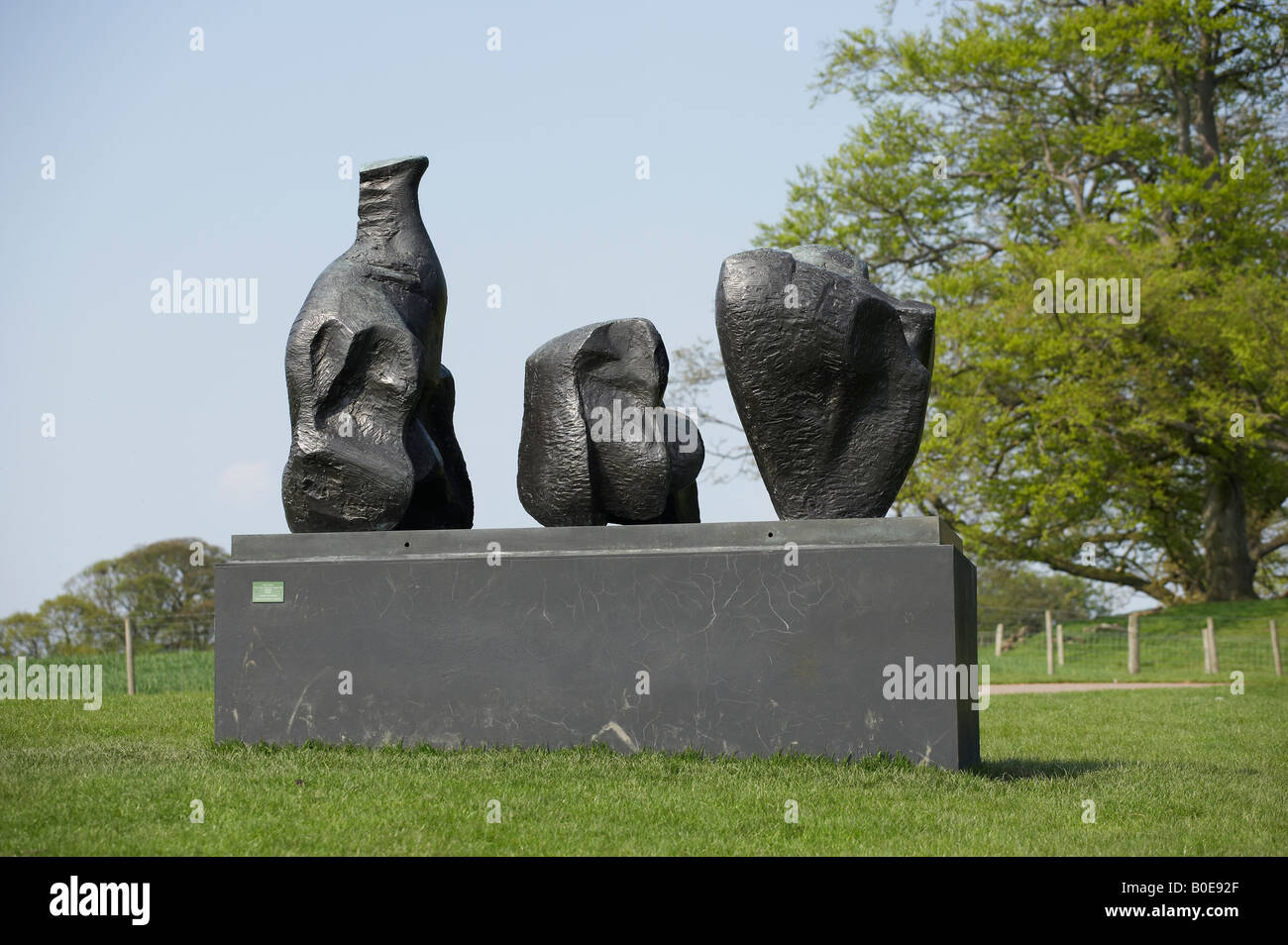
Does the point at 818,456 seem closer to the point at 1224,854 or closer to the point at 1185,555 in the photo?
the point at 1224,854

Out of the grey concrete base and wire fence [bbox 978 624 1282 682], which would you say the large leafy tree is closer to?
wire fence [bbox 978 624 1282 682]

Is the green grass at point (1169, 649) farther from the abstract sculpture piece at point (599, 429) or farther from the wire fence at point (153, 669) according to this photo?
the abstract sculpture piece at point (599, 429)

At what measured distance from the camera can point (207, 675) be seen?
53.8 ft

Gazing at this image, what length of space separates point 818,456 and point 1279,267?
69.6ft

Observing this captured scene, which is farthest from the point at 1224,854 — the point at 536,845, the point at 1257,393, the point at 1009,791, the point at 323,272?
the point at 1257,393

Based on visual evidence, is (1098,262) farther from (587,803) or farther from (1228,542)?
(587,803)

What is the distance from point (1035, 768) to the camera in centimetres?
911

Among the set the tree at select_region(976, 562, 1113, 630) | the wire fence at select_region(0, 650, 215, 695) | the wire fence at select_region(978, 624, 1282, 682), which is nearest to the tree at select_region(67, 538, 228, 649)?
the wire fence at select_region(0, 650, 215, 695)

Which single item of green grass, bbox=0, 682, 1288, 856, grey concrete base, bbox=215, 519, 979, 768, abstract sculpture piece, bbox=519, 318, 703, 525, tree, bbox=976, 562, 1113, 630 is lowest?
tree, bbox=976, 562, 1113, 630

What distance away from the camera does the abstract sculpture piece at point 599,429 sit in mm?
9000

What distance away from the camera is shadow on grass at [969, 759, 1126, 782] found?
838cm

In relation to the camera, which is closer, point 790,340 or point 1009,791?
point 1009,791

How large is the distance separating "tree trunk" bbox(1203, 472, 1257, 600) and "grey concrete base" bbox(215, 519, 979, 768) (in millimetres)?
20251

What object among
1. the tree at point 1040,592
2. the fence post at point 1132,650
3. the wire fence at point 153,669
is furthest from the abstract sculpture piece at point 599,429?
the tree at point 1040,592
